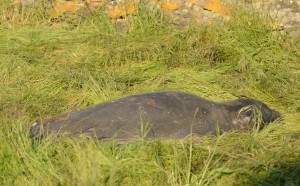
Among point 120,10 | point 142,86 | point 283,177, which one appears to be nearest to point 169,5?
point 120,10

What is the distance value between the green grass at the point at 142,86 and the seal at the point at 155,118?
196mm

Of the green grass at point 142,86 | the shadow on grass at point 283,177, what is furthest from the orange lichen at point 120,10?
the shadow on grass at point 283,177

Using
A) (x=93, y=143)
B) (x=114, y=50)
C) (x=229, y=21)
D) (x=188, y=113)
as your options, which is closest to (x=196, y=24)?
(x=229, y=21)

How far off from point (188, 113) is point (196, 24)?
2.42 m

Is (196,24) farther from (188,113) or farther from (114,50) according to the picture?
(188,113)

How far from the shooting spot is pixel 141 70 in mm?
6922

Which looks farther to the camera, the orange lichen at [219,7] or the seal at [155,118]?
the orange lichen at [219,7]

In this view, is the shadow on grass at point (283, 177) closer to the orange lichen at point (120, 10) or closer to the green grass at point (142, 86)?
the green grass at point (142, 86)

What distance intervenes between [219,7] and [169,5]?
622mm

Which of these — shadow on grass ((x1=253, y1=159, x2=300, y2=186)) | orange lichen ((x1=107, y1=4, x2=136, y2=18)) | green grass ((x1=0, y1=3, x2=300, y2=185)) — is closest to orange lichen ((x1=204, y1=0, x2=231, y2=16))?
green grass ((x1=0, y1=3, x2=300, y2=185))

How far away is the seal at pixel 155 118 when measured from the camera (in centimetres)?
500

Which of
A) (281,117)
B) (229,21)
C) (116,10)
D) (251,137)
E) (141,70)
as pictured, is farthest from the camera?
(116,10)

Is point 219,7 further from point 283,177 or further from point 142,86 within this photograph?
point 283,177

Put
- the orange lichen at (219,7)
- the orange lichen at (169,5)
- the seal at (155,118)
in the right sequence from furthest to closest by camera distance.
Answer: the orange lichen at (169,5)
the orange lichen at (219,7)
the seal at (155,118)
